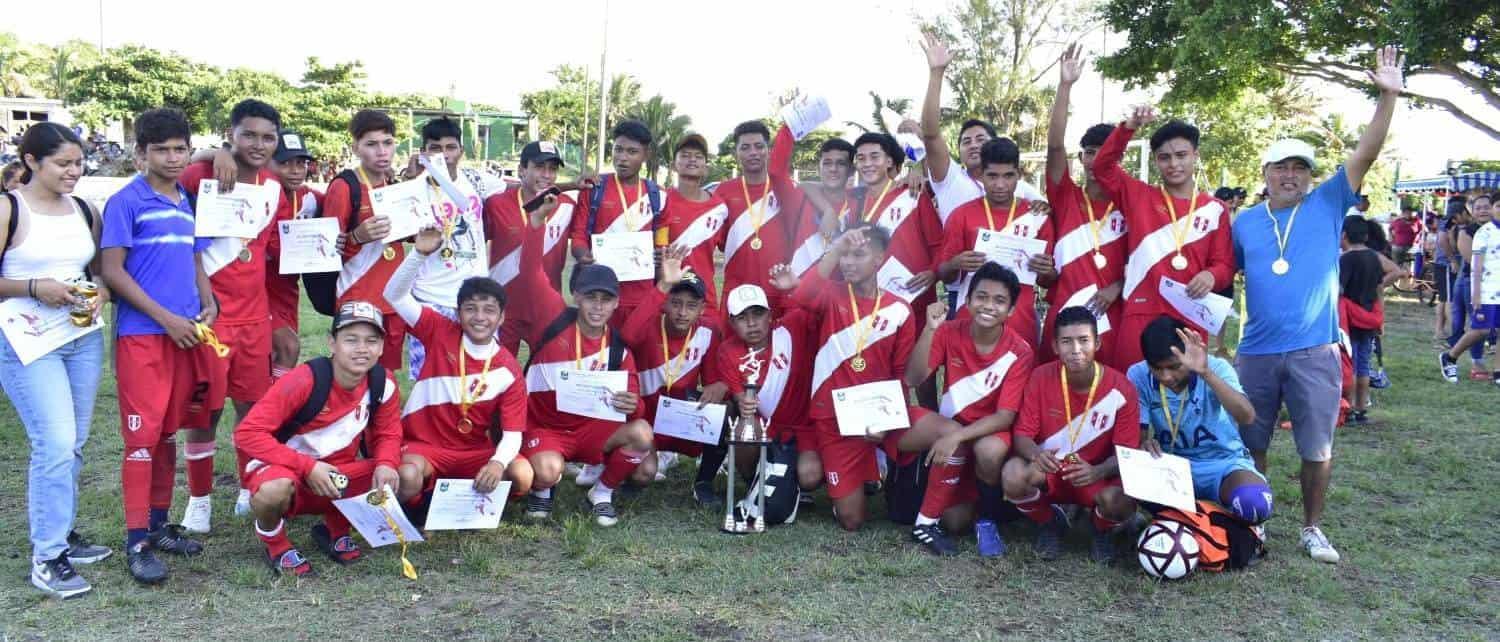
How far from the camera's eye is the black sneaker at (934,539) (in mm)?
5406

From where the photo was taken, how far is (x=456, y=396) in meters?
5.48

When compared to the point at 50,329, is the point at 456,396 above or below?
below

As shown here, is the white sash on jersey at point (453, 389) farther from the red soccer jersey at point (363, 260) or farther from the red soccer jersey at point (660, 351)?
the red soccer jersey at point (660, 351)

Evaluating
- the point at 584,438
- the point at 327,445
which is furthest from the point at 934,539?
the point at 327,445

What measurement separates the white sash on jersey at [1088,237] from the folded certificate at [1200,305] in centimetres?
47

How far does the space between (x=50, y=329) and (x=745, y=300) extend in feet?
11.4

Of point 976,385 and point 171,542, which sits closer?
point 171,542

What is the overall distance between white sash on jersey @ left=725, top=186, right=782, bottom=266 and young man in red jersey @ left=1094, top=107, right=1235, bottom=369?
2221 mm

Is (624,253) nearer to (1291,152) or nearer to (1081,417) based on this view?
(1081,417)

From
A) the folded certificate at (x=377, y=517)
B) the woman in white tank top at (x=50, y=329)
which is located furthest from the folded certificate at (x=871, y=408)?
the woman in white tank top at (x=50, y=329)

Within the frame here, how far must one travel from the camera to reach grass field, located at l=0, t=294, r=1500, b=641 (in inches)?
173

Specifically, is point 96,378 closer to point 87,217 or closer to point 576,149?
point 87,217

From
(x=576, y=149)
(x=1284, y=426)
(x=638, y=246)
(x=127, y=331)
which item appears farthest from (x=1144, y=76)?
(x=576, y=149)

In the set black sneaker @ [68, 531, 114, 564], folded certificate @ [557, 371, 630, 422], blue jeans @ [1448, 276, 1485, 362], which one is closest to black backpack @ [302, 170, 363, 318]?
folded certificate @ [557, 371, 630, 422]
